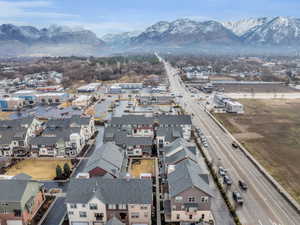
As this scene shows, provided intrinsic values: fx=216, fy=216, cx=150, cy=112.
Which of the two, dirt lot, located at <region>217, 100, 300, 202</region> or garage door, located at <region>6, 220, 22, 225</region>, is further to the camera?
dirt lot, located at <region>217, 100, 300, 202</region>

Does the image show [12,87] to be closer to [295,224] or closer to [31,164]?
[31,164]

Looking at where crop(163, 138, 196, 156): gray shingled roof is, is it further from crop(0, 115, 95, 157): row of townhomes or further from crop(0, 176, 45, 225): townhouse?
crop(0, 176, 45, 225): townhouse

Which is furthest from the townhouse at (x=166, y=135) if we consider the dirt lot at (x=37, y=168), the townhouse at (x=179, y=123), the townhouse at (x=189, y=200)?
the dirt lot at (x=37, y=168)

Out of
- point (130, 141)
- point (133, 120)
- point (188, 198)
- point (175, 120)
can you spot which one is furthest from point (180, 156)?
point (133, 120)

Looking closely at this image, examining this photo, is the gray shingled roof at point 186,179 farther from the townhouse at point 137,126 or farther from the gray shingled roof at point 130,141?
the townhouse at point 137,126

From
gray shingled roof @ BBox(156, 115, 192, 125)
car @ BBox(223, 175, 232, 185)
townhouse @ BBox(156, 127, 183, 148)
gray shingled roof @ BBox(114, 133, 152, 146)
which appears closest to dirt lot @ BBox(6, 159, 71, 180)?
gray shingled roof @ BBox(114, 133, 152, 146)

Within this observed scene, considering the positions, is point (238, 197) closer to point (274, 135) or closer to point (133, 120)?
point (133, 120)
